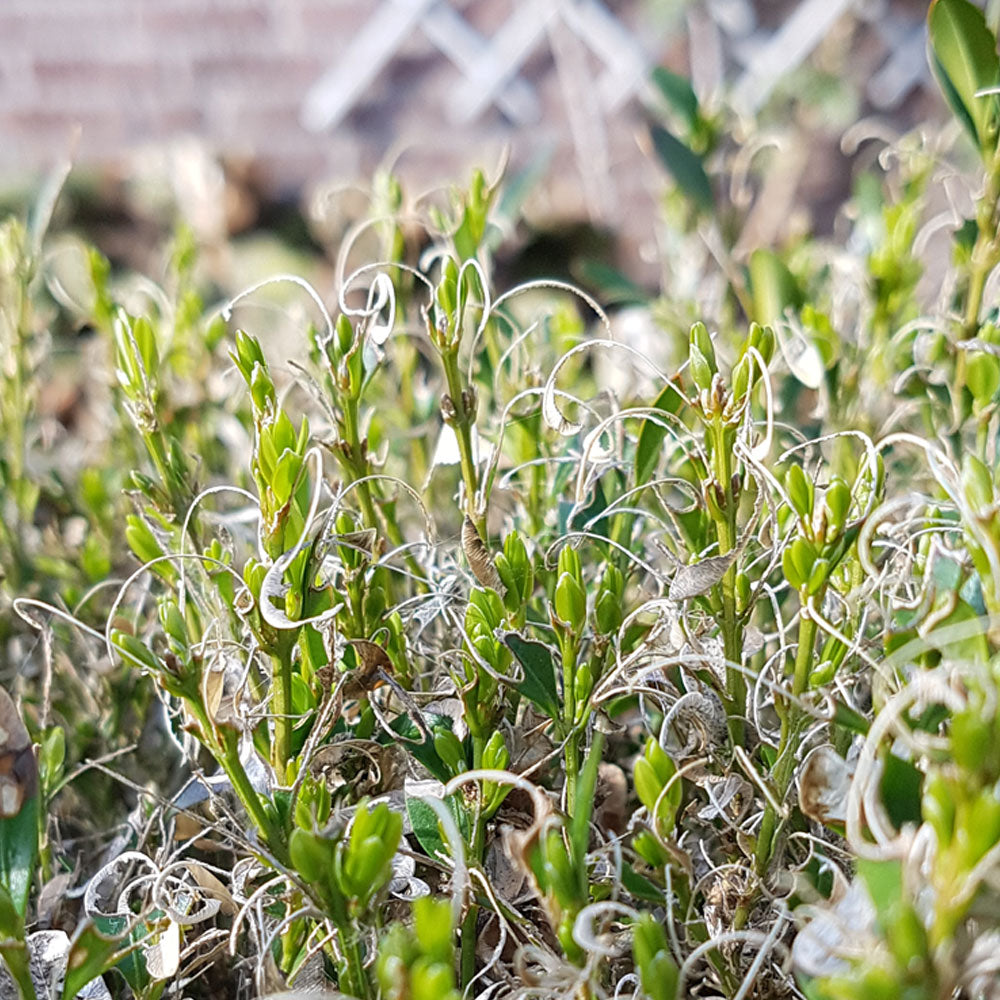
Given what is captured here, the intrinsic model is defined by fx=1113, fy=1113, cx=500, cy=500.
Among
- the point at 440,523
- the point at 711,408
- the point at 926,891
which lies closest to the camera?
the point at 926,891

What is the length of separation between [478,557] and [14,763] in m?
0.19

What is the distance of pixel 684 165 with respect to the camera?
0.82 metres

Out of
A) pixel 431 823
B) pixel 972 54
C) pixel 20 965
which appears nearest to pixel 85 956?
pixel 20 965

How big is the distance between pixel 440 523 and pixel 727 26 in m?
1.97

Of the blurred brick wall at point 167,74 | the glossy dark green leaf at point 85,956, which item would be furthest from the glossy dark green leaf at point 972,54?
the blurred brick wall at point 167,74

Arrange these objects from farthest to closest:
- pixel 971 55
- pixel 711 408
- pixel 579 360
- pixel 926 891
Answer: pixel 579 360 → pixel 971 55 → pixel 711 408 → pixel 926 891

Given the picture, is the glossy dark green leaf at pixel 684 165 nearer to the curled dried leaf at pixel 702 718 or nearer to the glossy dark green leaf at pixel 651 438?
the glossy dark green leaf at pixel 651 438

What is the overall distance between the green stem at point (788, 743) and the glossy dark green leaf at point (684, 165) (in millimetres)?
485

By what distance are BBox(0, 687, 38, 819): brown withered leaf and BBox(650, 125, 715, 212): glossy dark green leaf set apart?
23.9 inches

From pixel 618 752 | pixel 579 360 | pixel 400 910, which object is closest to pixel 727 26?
pixel 579 360

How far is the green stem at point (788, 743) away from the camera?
0.42 m

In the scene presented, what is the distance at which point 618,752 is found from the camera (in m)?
0.59

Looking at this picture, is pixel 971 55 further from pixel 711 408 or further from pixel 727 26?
pixel 727 26

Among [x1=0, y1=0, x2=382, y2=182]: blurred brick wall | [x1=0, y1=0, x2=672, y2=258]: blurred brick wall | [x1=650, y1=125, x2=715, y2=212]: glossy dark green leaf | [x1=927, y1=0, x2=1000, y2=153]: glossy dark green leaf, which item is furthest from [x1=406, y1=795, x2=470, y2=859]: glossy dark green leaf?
[x1=0, y1=0, x2=382, y2=182]: blurred brick wall
